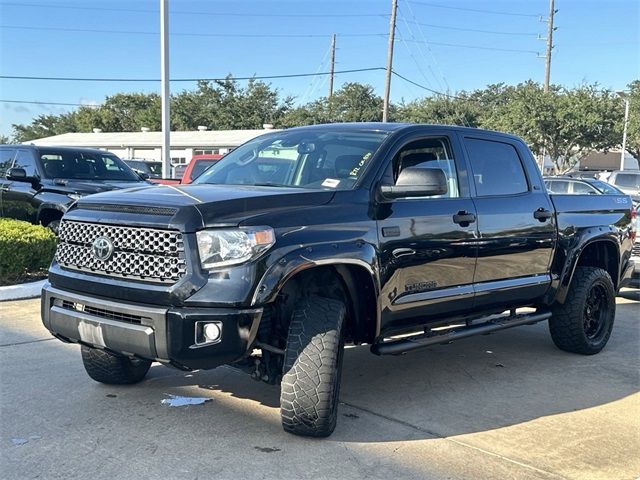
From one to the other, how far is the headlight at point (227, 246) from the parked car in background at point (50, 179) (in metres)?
6.37

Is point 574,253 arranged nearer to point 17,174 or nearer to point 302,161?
point 302,161

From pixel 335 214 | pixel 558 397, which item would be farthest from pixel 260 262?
pixel 558 397

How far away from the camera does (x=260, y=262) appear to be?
12.1 ft

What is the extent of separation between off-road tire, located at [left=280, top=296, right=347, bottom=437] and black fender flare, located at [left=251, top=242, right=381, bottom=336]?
32 centimetres

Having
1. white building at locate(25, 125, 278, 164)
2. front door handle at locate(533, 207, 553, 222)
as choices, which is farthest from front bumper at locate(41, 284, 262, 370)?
white building at locate(25, 125, 278, 164)

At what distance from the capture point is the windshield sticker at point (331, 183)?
14.7ft

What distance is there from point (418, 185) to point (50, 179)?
23.9 feet

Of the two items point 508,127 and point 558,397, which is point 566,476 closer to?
point 558,397

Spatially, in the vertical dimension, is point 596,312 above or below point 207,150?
below

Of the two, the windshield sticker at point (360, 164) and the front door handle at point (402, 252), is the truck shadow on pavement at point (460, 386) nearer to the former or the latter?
the front door handle at point (402, 252)

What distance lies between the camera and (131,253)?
12.6 ft

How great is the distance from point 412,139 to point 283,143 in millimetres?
1022

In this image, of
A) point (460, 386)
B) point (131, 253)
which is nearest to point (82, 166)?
point (131, 253)

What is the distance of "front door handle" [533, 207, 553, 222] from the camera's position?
578 cm
